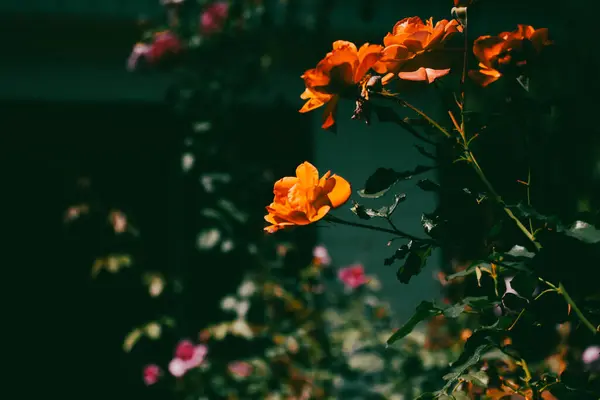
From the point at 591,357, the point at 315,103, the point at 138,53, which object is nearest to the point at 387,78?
the point at 315,103

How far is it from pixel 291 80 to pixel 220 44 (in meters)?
0.85

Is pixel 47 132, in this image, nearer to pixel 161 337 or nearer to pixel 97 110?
pixel 97 110

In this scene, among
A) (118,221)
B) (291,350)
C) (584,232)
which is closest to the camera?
(584,232)

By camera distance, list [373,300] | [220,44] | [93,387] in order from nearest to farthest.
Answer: [220,44], [373,300], [93,387]

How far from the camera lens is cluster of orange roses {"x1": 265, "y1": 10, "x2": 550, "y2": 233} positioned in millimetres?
1208

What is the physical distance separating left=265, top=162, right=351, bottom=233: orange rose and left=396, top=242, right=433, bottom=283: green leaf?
0.50 ft

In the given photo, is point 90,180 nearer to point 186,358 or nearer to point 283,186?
point 186,358

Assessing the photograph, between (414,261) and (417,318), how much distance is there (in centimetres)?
10

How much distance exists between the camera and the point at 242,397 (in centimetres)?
346

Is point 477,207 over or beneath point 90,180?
over

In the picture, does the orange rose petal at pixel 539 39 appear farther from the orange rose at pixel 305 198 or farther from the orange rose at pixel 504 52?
the orange rose at pixel 305 198

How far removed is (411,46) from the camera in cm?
122

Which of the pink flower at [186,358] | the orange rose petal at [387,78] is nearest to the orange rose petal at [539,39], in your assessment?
the orange rose petal at [387,78]

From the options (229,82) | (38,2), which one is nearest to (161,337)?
(229,82)
